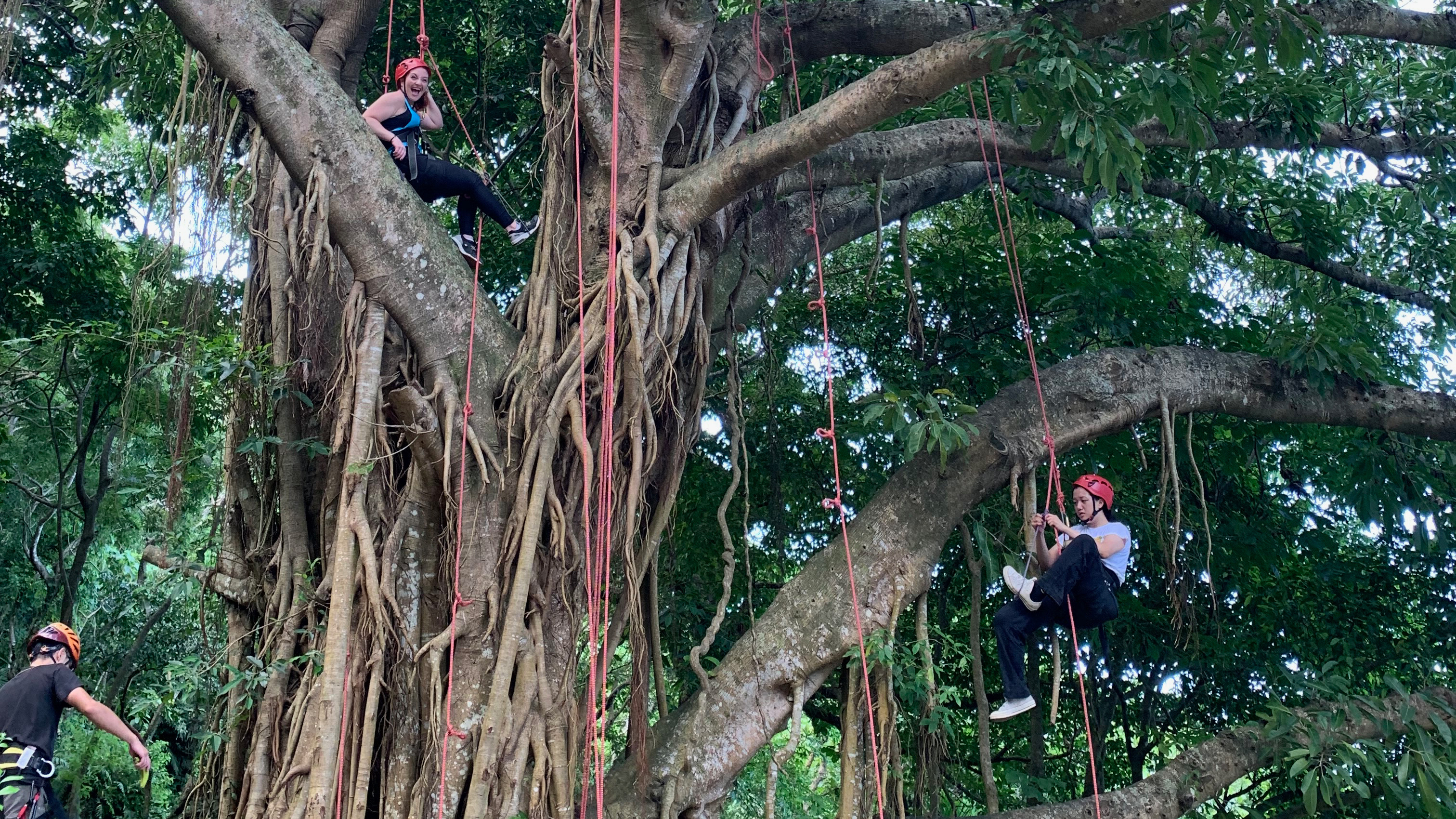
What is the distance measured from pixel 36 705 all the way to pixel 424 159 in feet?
7.30

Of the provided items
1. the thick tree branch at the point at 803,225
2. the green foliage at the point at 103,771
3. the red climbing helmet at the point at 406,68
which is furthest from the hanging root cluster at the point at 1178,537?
the green foliage at the point at 103,771

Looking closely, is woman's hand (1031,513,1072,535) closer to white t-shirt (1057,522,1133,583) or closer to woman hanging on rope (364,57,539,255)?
white t-shirt (1057,522,1133,583)

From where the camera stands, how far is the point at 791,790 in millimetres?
7492

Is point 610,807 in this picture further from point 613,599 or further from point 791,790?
point 791,790

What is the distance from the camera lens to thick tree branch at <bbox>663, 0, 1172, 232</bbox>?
411 centimetres

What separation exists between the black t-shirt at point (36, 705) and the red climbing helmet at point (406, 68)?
232cm

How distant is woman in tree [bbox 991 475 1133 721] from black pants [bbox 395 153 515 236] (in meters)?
2.29

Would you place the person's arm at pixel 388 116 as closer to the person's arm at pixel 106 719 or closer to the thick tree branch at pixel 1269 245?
the person's arm at pixel 106 719

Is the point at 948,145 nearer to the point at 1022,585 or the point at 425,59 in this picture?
the point at 1022,585

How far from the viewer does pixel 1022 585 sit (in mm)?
4602

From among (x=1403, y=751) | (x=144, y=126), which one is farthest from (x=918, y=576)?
(x=144, y=126)

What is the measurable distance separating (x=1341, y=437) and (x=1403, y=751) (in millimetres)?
1980

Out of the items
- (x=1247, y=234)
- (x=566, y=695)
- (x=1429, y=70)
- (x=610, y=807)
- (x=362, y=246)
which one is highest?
(x=1429, y=70)

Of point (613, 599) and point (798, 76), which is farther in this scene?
point (798, 76)
